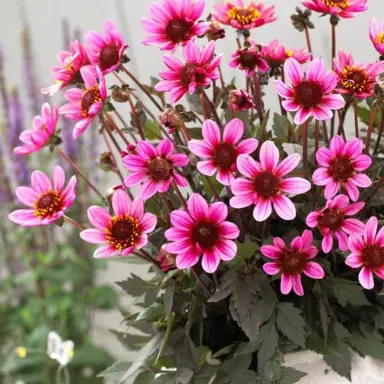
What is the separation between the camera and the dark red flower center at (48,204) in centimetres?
41

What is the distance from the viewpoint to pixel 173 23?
42 cm

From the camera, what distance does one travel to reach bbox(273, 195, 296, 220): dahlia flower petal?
1.20ft

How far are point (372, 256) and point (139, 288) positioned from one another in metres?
0.17

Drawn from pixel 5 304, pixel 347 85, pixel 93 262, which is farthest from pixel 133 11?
pixel 347 85

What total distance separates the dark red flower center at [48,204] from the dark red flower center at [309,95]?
0.17 meters

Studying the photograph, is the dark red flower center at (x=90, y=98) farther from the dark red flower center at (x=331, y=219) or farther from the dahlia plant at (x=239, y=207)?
the dark red flower center at (x=331, y=219)

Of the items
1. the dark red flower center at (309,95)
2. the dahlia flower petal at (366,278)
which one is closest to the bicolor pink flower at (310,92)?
the dark red flower center at (309,95)

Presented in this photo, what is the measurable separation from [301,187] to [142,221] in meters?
0.10

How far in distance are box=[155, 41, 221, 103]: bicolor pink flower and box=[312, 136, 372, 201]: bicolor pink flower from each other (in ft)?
0.28

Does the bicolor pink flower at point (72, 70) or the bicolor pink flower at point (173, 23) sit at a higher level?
the bicolor pink flower at point (173, 23)

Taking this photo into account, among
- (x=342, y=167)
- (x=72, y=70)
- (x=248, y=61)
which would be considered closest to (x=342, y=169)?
(x=342, y=167)

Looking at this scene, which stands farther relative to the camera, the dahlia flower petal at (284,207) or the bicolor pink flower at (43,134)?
the bicolor pink flower at (43,134)

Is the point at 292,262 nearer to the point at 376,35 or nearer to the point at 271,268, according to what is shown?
the point at 271,268

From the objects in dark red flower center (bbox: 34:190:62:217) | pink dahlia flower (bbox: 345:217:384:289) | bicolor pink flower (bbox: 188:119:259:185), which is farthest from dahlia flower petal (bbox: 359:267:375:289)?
dark red flower center (bbox: 34:190:62:217)
